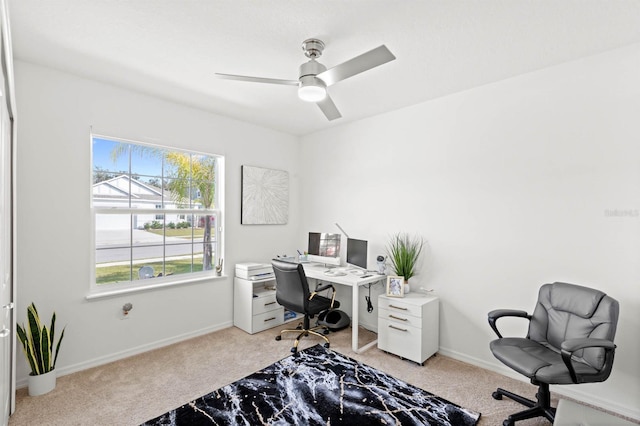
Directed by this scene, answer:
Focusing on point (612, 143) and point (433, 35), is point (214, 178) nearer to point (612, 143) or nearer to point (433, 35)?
point (433, 35)

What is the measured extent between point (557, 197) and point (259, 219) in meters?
3.19

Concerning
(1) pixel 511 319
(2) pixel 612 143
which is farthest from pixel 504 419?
(2) pixel 612 143

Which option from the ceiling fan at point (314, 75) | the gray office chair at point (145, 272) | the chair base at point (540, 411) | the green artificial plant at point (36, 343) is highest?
the ceiling fan at point (314, 75)

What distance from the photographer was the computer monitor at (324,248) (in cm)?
396

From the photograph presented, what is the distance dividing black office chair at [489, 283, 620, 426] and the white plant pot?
131 inches

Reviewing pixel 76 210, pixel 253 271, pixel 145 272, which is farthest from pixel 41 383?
pixel 253 271

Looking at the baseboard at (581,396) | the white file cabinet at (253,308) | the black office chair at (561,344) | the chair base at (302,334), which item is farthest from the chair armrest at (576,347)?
the white file cabinet at (253,308)

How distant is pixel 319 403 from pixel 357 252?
1.74m

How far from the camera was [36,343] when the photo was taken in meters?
2.42

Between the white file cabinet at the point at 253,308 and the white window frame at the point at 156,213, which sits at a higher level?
the white window frame at the point at 156,213

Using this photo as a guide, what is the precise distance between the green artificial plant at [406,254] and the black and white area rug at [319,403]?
40.2 inches

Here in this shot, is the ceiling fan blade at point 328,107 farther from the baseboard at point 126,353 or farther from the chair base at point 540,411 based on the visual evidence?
the baseboard at point 126,353

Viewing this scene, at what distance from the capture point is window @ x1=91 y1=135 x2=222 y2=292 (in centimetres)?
306

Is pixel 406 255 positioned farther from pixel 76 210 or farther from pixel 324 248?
pixel 76 210
